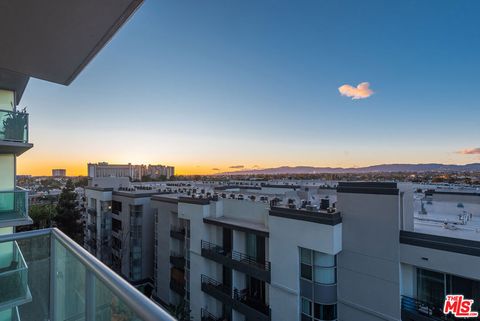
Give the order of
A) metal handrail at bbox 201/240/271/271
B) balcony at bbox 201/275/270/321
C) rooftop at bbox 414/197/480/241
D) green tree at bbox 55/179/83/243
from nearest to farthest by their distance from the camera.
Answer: rooftop at bbox 414/197/480/241, balcony at bbox 201/275/270/321, metal handrail at bbox 201/240/271/271, green tree at bbox 55/179/83/243

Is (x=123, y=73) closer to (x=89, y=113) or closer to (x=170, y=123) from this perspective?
(x=89, y=113)

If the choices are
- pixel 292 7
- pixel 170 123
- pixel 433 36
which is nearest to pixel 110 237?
pixel 170 123

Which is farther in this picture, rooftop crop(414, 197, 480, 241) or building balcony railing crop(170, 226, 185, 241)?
building balcony railing crop(170, 226, 185, 241)

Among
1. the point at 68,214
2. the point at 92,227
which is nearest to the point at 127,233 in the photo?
the point at 92,227

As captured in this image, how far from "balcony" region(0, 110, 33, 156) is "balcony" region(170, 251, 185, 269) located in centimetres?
942

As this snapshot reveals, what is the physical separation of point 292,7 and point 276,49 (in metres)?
2.18

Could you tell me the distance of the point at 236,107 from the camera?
1664cm

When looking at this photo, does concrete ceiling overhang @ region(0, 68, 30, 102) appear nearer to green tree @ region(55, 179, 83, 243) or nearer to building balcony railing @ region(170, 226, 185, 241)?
building balcony railing @ region(170, 226, 185, 241)

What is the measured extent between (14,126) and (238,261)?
8.46 metres

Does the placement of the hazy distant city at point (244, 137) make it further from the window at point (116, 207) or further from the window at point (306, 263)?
the window at point (116, 207)

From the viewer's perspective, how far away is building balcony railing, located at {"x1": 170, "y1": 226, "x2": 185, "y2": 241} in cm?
1359

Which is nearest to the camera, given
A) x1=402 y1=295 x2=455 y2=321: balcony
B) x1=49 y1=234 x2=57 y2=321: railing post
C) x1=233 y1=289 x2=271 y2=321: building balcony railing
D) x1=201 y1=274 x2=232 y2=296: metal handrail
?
x1=49 y1=234 x2=57 y2=321: railing post

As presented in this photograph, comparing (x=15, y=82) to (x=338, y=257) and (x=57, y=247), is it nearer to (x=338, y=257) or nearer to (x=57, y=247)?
(x=57, y=247)

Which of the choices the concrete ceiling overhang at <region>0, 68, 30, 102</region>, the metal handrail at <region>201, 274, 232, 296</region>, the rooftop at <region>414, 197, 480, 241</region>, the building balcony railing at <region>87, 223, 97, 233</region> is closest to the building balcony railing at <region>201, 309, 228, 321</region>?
the metal handrail at <region>201, 274, 232, 296</region>
